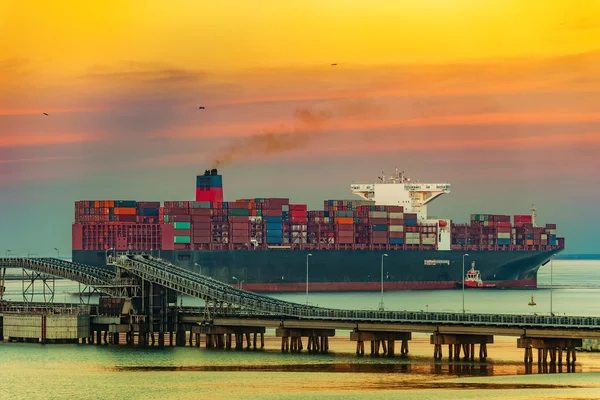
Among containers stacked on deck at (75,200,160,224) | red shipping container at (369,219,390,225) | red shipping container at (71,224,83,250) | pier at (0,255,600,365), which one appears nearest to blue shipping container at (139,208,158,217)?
containers stacked on deck at (75,200,160,224)

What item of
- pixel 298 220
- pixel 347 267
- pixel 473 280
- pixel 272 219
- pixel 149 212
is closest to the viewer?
pixel 149 212

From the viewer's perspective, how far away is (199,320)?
8519 cm

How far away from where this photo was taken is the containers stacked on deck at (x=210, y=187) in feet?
584

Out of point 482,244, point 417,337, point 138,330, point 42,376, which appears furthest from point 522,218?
point 42,376

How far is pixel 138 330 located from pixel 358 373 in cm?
1935

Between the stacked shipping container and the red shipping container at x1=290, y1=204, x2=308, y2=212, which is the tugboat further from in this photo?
the red shipping container at x1=290, y1=204, x2=308, y2=212

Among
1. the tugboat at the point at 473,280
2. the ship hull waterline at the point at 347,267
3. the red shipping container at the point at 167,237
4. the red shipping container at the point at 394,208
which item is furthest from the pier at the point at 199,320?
the tugboat at the point at 473,280

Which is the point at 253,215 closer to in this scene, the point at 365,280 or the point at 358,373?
the point at 365,280

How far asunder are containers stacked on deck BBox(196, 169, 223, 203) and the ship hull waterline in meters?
13.7

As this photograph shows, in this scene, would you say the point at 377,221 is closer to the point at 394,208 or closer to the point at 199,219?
the point at 394,208

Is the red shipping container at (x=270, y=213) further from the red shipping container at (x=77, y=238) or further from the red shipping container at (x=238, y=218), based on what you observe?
the red shipping container at (x=77, y=238)

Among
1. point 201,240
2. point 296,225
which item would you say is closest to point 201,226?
point 201,240

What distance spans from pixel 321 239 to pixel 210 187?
628 inches

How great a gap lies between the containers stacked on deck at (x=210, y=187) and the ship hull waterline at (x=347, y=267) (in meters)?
13.7
